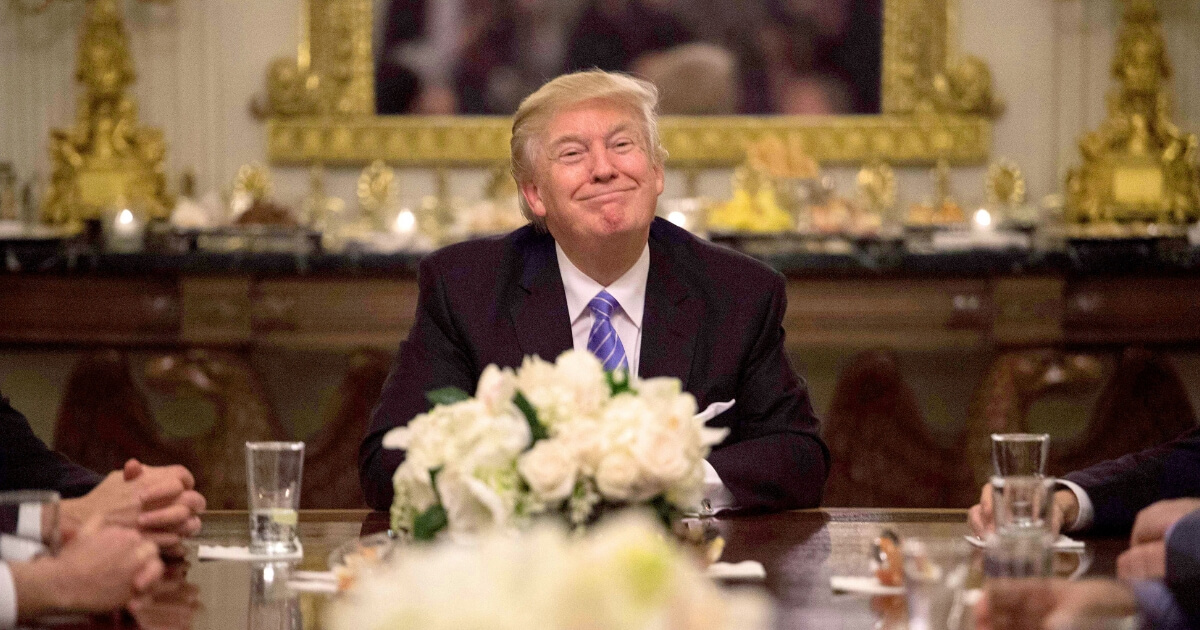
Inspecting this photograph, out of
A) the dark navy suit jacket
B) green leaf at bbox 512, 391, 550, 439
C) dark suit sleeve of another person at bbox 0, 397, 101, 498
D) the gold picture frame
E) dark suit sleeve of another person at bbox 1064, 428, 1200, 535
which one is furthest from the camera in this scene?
the gold picture frame

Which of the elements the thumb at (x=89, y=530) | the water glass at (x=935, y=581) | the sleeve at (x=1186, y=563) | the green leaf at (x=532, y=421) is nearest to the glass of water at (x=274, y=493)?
the thumb at (x=89, y=530)

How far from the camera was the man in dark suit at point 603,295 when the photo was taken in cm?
260

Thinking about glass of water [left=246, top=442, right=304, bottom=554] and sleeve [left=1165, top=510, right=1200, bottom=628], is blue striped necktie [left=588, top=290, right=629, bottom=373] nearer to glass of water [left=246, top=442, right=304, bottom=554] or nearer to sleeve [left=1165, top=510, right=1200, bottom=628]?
glass of water [left=246, top=442, right=304, bottom=554]

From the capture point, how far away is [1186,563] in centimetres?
150

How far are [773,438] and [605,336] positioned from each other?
0.39 m

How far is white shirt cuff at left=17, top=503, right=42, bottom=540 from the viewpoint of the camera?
1.49 meters

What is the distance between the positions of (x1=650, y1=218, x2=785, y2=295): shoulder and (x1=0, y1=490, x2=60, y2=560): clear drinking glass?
146 centimetres

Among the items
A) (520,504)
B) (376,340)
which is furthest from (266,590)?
(376,340)

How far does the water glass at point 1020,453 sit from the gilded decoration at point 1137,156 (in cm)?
395

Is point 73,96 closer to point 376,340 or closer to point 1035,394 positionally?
point 376,340

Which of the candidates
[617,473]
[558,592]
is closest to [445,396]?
[617,473]

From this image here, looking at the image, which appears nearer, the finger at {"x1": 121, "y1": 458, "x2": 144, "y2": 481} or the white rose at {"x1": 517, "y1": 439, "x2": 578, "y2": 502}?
the white rose at {"x1": 517, "y1": 439, "x2": 578, "y2": 502}

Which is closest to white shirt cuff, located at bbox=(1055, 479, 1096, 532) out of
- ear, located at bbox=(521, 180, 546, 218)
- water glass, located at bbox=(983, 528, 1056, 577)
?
water glass, located at bbox=(983, 528, 1056, 577)

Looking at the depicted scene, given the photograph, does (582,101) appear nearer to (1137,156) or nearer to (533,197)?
(533,197)
